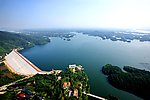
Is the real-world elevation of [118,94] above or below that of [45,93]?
below

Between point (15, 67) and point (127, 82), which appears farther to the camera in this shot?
point (15, 67)

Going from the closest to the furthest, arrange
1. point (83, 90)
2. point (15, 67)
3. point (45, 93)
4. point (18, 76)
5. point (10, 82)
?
1. point (45, 93)
2. point (83, 90)
3. point (10, 82)
4. point (18, 76)
5. point (15, 67)

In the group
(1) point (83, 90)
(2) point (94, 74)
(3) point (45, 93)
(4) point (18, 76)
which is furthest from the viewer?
(2) point (94, 74)

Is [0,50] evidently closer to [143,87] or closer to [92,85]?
[92,85]

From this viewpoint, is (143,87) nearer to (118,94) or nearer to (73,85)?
(118,94)

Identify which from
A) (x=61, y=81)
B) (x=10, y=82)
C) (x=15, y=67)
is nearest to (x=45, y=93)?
(x=61, y=81)

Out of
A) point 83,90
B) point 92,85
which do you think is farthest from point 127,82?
point 83,90

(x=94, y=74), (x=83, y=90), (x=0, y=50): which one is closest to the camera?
(x=83, y=90)

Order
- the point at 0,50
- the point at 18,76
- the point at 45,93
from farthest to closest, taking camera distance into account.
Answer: the point at 0,50, the point at 18,76, the point at 45,93

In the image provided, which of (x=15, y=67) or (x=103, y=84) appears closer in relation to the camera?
(x=103, y=84)
